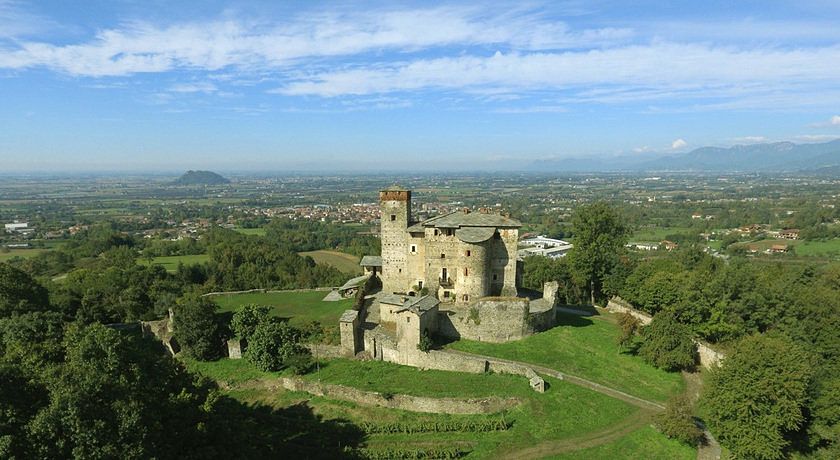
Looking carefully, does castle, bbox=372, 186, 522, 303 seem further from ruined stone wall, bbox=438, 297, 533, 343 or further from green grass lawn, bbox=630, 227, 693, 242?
green grass lawn, bbox=630, 227, 693, 242

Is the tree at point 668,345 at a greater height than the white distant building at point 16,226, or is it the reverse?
the tree at point 668,345

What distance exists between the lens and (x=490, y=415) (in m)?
25.4

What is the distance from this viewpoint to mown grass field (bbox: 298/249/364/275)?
67525 mm

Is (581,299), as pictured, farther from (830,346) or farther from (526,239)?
(526,239)

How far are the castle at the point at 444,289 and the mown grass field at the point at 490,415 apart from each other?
2543 mm

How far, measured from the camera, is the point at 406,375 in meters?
29.5

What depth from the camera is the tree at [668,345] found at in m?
29.4

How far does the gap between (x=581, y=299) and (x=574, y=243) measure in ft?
23.7

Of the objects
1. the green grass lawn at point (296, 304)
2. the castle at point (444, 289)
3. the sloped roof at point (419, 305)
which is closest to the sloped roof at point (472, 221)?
the castle at point (444, 289)

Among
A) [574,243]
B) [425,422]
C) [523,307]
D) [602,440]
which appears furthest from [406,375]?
[574,243]

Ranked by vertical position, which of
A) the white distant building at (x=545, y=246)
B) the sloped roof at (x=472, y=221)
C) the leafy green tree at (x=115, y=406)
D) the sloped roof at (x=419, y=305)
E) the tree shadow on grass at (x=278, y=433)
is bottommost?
Answer: the white distant building at (x=545, y=246)

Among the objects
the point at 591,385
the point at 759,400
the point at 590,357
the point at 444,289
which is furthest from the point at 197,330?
the point at 759,400

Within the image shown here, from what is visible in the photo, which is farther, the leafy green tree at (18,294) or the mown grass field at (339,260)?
the mown grass field at (339,260)

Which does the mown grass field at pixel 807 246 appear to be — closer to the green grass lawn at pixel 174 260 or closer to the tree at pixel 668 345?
the tree at pixel 668 345
